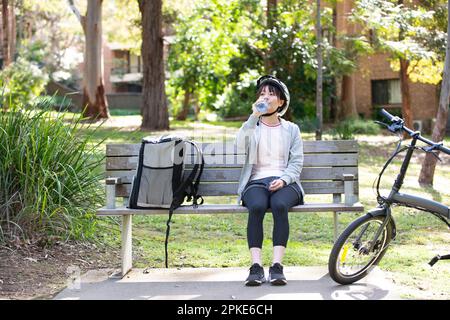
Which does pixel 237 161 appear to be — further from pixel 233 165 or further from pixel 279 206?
pixel 279 206

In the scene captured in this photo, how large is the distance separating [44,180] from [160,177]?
1144 millimetres

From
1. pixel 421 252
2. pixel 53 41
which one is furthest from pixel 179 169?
pixel 53 41

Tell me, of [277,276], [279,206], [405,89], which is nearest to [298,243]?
[279,206]

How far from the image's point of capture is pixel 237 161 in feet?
20.3

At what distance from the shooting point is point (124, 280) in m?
5.65

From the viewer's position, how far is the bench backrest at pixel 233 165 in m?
6.09

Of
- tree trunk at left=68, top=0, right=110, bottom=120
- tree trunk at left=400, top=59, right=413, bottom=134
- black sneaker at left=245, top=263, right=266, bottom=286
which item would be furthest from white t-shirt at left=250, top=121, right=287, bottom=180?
tree trunk at left=68, top=0, right=110, bottom=120

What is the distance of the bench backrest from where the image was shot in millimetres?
6086

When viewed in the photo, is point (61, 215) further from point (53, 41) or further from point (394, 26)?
point (53, 41)

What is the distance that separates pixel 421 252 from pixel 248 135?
7.59 ft

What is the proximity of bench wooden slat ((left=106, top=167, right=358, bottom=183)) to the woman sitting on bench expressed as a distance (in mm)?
344

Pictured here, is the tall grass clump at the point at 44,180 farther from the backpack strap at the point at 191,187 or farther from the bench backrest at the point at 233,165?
the backpack strap at the point at 191,187

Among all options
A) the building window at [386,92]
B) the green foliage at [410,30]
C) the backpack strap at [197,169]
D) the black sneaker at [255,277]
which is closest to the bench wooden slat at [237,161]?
the backpack strap at [197,169]

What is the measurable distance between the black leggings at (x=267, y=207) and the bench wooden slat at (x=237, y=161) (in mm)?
601
